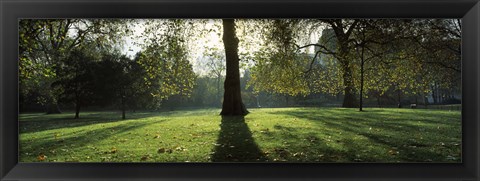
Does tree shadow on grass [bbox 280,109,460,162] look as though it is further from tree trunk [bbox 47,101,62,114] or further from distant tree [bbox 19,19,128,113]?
tree trunk [bbox 47,101,62,114]

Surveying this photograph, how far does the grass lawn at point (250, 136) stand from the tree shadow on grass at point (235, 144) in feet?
0.04

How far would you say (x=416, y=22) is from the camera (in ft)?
15.4

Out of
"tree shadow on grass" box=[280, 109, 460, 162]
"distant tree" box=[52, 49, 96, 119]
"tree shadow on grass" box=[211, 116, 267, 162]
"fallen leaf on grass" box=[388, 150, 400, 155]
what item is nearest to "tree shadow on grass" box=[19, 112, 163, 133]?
"distant tree" box=[52, 49, 96, 119]

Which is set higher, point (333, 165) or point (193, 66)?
point (193, 66)

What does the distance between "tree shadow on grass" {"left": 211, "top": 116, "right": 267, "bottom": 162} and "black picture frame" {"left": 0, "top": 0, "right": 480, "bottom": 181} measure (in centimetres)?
29

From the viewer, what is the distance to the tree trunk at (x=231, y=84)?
486 centimetres

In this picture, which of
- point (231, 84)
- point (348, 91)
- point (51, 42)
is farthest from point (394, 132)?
point (51, 42)

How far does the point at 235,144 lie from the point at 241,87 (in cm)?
81

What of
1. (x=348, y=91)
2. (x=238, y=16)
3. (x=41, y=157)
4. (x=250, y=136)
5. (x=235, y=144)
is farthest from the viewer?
(x=348, y=91)

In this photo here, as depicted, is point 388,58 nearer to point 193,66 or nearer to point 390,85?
point 390,85

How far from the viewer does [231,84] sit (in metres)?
4.90

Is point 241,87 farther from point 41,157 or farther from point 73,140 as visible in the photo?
point 41,157
